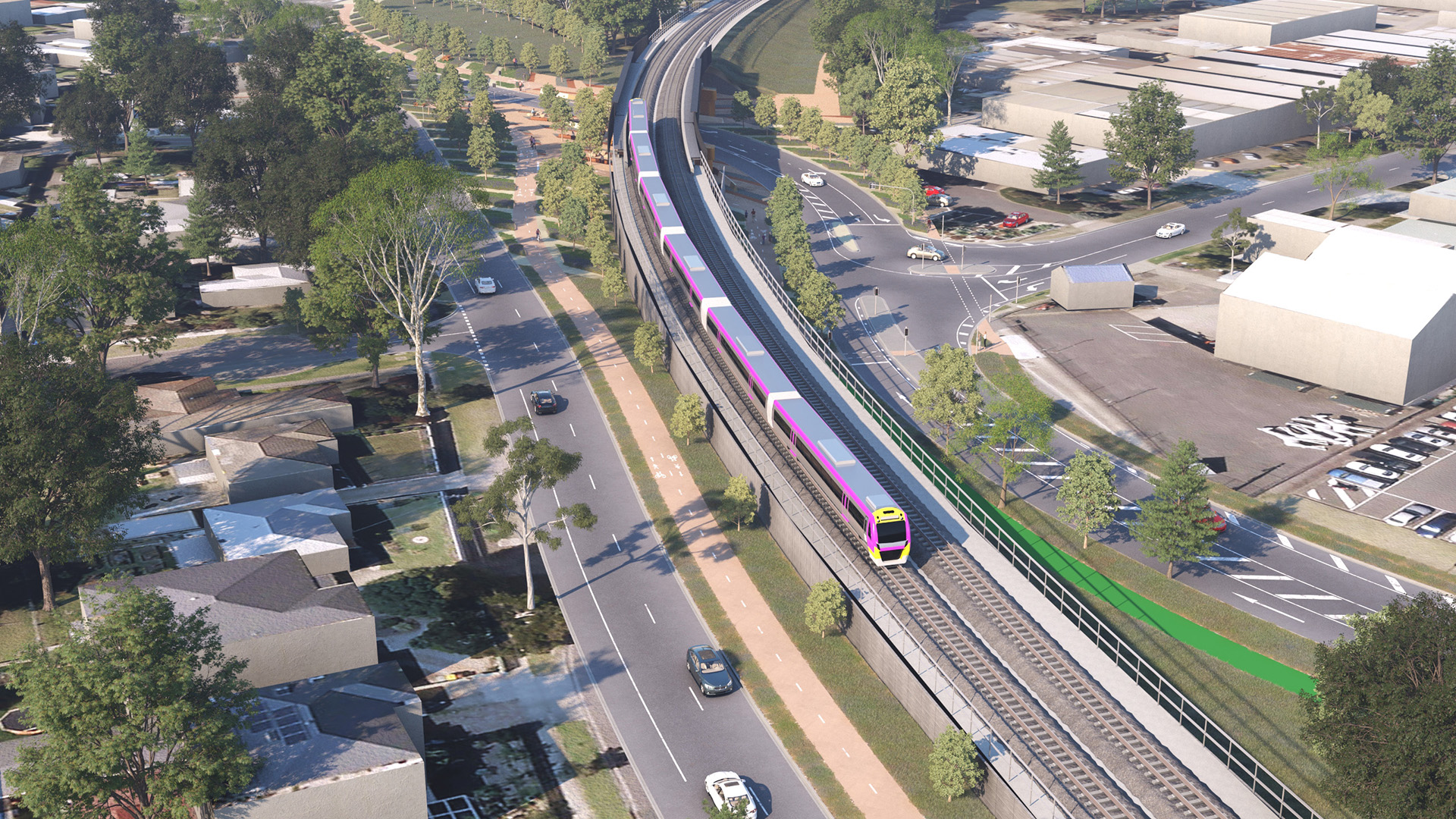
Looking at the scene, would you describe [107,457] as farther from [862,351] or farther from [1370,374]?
[1370,374]

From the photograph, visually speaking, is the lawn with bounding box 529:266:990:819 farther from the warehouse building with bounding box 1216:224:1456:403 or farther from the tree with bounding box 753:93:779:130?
the tree with bounding box 753:93:779:130

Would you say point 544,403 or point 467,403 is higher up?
point 544,403

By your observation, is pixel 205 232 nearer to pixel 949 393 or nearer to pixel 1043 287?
pixel 949 393

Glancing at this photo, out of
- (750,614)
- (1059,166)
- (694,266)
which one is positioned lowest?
(750,614)

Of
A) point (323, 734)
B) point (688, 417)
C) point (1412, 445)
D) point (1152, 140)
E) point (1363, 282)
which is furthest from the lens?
point (1152, 140)

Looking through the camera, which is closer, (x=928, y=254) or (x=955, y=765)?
(x=955, y=765)

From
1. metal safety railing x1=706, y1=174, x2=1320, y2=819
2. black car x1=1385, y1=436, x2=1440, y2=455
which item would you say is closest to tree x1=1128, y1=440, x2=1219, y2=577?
metal safety railing x1=706, y1=174, x2=1320, y2=819

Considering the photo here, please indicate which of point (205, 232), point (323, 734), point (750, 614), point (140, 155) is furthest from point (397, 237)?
point (140, 155)

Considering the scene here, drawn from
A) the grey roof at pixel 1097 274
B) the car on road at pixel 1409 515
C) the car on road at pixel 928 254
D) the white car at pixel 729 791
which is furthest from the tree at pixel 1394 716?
the car on road at pixel 928 254
